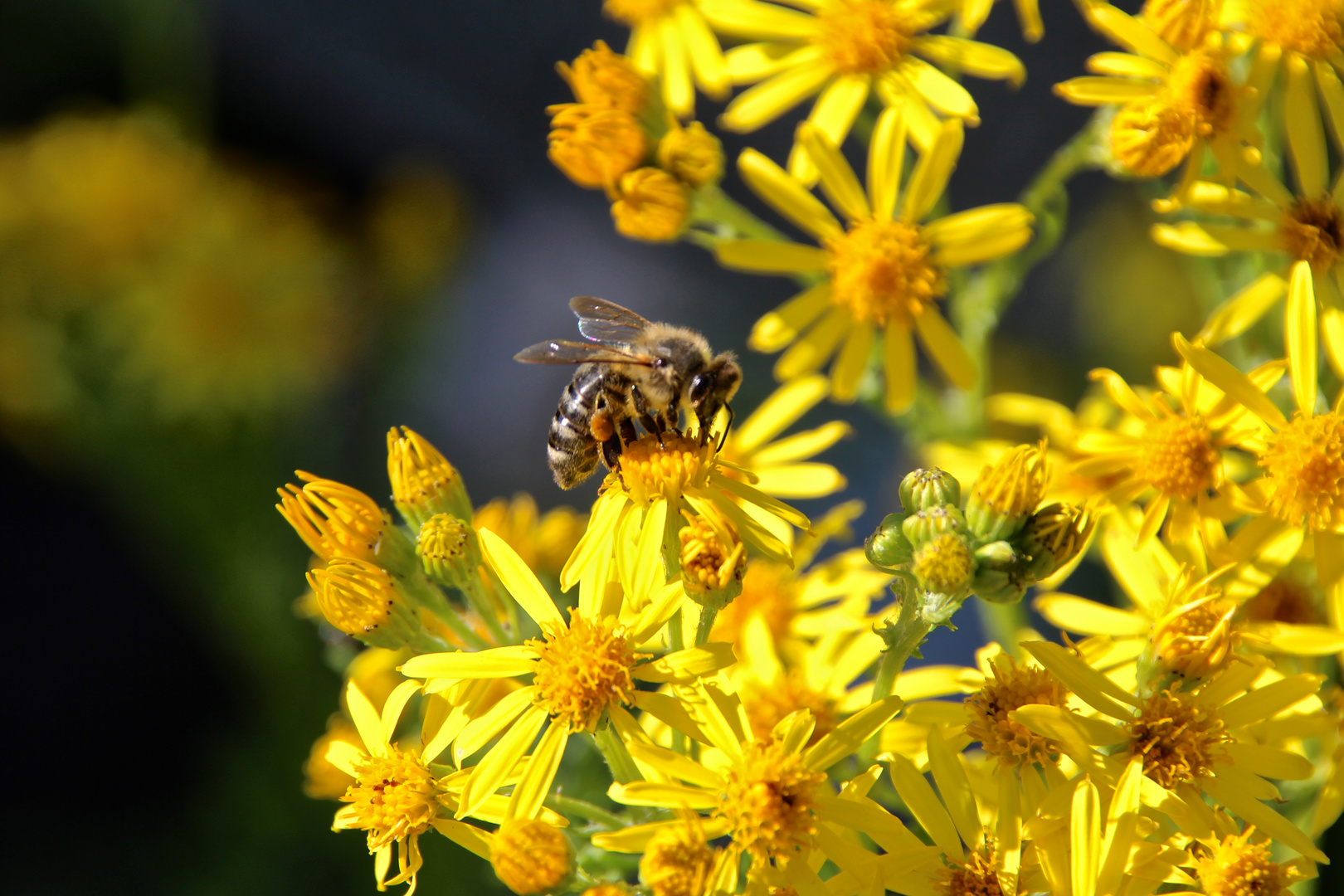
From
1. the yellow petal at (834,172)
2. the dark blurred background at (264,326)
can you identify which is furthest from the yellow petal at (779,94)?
the dark blurred background at (264,326)

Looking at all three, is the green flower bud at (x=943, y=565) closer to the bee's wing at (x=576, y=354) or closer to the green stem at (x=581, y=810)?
the green stem at (x=581, y=810)

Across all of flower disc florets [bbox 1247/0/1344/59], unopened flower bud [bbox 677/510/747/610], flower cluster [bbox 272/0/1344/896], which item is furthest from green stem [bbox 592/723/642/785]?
flower disc florets [bbox 1247/0/1344/59]

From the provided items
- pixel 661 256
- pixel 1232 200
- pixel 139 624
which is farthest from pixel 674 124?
pixel 139 624

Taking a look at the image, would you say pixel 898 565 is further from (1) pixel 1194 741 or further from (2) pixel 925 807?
(1) pixel 1194 741

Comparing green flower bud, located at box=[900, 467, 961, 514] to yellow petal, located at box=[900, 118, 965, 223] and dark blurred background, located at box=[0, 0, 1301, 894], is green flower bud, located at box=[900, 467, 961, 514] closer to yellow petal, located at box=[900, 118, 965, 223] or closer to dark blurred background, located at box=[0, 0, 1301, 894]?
yellow petal, located at box=[900, 118, 965, 223]

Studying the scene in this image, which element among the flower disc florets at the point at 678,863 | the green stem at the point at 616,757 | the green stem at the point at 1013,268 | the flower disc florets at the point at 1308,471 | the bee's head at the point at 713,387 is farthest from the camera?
the green stem at the point at 1013,268
